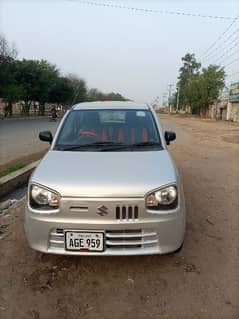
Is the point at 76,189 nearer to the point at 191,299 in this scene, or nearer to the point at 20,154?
the point at 191,299

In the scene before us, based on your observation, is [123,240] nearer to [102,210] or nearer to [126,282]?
[102,210]

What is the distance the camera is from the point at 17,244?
3408 mm

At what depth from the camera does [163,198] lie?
8.68 feet

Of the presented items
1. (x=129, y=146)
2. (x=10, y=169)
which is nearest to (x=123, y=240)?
(x=129, y=146)

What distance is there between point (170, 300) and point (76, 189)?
4.09 ft

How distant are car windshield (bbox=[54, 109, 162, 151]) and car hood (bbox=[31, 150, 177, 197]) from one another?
10.3 inches

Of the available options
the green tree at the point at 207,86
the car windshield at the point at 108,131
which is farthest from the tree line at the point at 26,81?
the car windshield at the point at 108,131

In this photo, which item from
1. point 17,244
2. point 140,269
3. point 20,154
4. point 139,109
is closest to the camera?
point 140,269

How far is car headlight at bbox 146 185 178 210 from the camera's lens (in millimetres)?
2596

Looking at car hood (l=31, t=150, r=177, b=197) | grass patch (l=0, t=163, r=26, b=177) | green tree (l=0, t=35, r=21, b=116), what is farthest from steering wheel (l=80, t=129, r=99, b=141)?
green tree (l=0, t=35, r=21, b=116)

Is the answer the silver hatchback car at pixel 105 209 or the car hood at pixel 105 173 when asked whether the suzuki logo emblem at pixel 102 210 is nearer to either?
the silver hatchback car at pixel 105 209

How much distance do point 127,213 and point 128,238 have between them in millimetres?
232

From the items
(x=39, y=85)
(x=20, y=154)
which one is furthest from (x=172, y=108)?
(x=20, y=154)

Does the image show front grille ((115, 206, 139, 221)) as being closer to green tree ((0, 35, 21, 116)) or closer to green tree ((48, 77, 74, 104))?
green tree ((0, 35, 21, 116))
